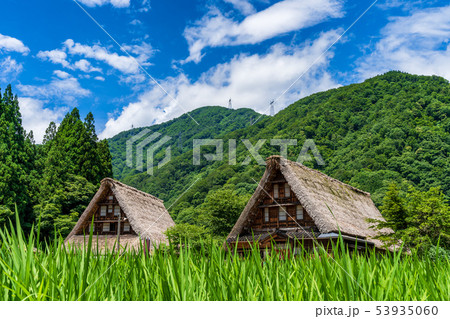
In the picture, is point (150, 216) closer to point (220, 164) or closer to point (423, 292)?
point (220, 164)

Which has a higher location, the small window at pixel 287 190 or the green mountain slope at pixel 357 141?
the green mountain slope at pixel 357 141

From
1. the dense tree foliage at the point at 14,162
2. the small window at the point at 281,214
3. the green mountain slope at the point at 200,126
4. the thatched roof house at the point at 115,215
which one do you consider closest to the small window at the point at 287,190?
the small window at the point at 281,214

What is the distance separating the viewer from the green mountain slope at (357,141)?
22.5 m

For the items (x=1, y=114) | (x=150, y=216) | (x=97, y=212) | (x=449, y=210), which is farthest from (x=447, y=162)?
(x=1, y=114)

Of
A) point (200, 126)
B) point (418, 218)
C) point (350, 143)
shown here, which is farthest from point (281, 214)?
point (350, 143)

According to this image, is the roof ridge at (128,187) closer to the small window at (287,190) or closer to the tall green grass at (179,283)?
the small window at (287,190)

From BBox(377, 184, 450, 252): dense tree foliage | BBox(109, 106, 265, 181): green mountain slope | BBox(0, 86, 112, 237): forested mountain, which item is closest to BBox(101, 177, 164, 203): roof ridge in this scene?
BBox(109, 106, 265, 181): green mountain slope

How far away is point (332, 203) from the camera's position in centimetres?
1574

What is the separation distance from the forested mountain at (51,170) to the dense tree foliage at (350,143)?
3.35 meters

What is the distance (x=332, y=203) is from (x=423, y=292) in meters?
13.7

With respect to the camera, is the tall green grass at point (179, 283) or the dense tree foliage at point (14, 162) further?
the dense tree foliage at point (14, 162)

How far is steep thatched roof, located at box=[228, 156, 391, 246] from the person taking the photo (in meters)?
14.2

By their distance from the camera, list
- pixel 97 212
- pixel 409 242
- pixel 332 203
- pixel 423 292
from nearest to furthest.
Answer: pixel 423 292 → pixel 409 242 → pixel 332 203 → pixel 97 212

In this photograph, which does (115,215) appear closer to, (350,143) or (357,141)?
(350,143)
